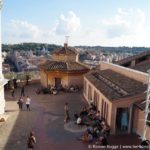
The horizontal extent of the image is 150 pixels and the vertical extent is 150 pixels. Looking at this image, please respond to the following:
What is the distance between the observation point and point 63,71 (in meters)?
34.8

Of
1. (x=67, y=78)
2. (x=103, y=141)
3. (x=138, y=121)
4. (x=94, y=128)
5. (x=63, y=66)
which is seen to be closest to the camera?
(x=103, y=141)

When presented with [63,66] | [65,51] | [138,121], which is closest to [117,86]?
[138,121]

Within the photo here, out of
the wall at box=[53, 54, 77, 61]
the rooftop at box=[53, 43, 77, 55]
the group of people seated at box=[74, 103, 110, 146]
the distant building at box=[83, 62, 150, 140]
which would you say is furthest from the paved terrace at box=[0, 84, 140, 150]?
the rooftop at box=[53, 43, 77, 55]

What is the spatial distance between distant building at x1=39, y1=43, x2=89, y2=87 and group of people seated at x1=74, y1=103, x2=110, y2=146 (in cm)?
1282

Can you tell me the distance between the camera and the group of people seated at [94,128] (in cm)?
1753

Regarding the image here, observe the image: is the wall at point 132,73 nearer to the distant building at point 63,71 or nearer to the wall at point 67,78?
the distant building at point 63,71

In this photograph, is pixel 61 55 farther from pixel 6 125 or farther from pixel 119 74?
pixel 6 125

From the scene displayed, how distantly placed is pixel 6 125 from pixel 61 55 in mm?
17211

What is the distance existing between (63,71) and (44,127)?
14.4 metres

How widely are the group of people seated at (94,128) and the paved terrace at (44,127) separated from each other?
55 cm

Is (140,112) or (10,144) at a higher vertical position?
(140,112)

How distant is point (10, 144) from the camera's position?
17.8 metres

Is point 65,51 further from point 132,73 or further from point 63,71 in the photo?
point 132,73

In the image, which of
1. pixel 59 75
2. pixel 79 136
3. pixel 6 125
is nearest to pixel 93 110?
pixel 79 136
